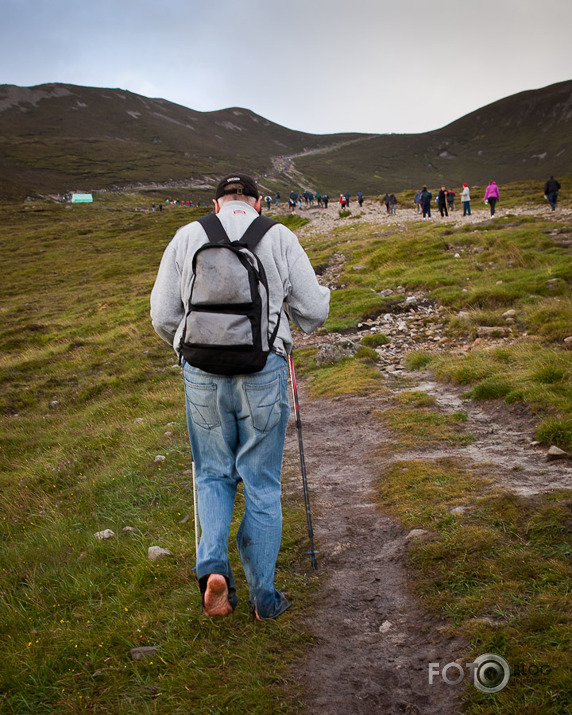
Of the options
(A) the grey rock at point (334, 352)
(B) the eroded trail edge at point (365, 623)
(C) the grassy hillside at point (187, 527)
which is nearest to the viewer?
(B) the eroded trail edge at point (365, 623)

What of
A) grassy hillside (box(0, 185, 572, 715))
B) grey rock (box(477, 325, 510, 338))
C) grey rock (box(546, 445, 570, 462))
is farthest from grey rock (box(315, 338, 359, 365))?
grey rock (box(546, 445, 570, 462))

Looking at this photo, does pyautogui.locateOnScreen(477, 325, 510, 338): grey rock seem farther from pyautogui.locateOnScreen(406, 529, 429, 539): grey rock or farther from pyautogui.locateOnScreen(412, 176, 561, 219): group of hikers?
A: pyautogui.locateOnScreen(412, 176, 561, 219): group of hikers

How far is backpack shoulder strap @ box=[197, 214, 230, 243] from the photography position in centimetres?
330

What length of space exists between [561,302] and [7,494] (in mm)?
11018

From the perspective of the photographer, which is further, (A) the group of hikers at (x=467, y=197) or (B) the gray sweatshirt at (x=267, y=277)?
(A) the group of hikers at (x=467, y=197)

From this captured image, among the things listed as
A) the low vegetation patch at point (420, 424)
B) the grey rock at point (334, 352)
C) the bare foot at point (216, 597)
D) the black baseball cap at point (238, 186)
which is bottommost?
the low vegetation patch at point (420, 424)

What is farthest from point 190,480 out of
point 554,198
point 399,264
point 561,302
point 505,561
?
point 554,198

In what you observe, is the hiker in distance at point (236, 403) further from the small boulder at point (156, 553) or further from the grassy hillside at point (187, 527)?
the small boulder at point (156, 553)

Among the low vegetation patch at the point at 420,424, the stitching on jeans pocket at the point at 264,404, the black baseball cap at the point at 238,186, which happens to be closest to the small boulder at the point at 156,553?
the stitching on jeans pocket at the point at 264,404

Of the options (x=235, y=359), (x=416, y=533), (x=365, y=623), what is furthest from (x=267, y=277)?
(x=416, y=533)

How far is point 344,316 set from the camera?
14.3 m

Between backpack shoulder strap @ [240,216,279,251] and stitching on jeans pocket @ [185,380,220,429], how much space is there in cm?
98

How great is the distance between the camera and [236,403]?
10.6ft

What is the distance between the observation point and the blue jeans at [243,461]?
3.23 metres
